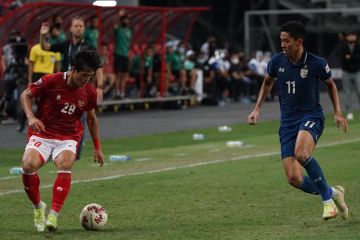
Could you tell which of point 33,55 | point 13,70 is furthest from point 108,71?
point 33,55

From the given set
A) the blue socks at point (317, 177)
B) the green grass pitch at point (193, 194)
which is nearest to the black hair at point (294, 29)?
the blue socks at point (317, 177)

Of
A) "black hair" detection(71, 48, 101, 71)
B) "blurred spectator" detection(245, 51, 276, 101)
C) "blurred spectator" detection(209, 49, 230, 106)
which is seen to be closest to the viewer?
"black hair" detection(71, 48, 101, 71)

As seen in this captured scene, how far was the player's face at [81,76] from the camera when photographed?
10913mm

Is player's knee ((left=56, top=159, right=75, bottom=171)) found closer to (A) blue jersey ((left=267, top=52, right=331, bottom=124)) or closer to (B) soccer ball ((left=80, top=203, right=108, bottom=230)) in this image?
(B) soccer ball ((left=80, top=203, right=108, bottom=230))

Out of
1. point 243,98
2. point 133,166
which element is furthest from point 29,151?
point 243,98

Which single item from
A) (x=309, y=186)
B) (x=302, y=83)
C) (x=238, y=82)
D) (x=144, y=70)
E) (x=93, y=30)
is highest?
(x=302, y=83)

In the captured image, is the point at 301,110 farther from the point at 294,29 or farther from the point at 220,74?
the point at 220,74

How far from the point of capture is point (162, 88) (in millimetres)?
34156

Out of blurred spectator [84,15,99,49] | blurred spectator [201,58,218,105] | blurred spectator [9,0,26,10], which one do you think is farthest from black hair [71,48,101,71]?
blurred spectator [201,58,218,105]

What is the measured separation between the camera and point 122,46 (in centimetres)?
3123

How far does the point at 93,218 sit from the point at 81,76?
1.39m

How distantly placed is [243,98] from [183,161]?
22.0 metres

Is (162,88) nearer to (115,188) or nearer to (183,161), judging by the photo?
(183,161)

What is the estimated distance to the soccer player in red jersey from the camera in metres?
10.9
